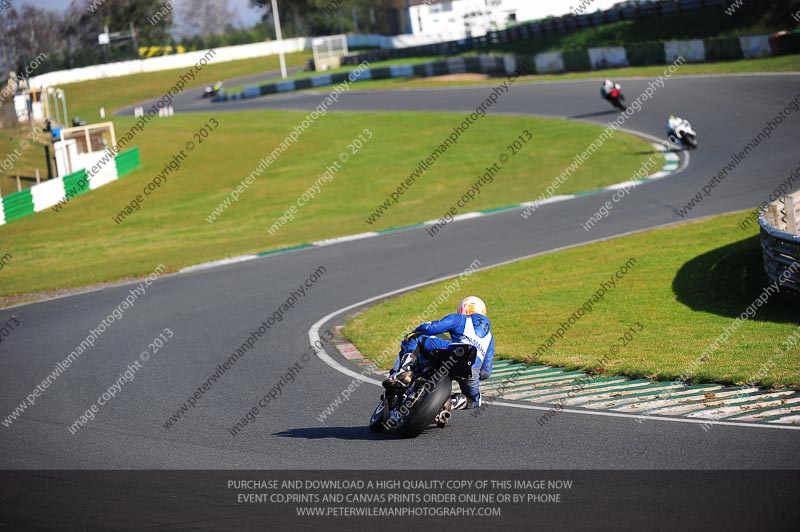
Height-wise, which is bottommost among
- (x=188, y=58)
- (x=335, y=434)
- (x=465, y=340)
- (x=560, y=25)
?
(x=335, y=434)

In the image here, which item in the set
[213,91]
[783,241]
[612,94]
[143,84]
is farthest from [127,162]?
[143,84]

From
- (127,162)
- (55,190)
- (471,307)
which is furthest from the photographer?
(127,162)

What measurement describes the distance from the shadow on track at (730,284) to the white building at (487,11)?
65987mm

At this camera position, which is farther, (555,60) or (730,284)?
(555,60)

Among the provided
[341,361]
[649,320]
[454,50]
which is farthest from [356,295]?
[454,50]

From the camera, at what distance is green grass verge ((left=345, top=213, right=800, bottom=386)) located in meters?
11.5

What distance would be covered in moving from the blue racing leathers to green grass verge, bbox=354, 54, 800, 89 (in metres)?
33.1

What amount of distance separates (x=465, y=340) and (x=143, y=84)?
275 ft

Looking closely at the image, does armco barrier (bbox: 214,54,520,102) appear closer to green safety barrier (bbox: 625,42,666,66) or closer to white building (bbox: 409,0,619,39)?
green safety barrier (bbox: 625,42,666,66)

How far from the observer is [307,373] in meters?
13.0

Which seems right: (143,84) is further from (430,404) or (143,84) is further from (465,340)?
(430,404)

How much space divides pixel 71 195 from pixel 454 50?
36.9 meters

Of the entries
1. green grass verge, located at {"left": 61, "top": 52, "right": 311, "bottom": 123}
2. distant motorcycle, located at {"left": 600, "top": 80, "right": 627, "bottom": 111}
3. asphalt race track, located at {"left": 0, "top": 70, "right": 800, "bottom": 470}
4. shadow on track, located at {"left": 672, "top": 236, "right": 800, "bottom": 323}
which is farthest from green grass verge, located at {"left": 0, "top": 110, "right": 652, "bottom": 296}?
green grass verge, located at {"left": 61, "top": 52, "right": 311, "bottom": 123}

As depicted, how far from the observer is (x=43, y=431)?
10516 mm
